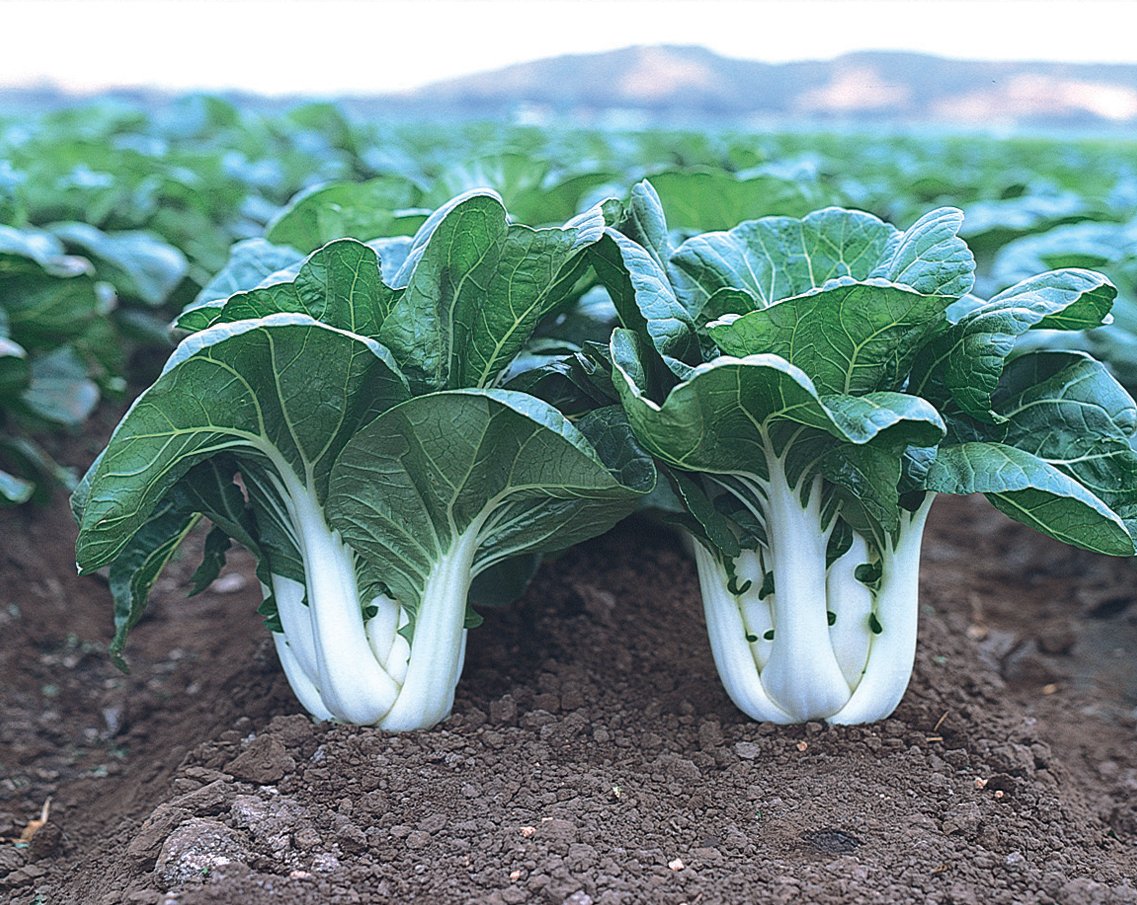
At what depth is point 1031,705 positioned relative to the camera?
3316 millimetres

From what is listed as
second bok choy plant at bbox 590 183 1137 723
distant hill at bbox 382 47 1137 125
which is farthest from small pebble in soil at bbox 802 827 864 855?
distant hill at bbox 382 47 1137 125

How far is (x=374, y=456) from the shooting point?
88.0 inches

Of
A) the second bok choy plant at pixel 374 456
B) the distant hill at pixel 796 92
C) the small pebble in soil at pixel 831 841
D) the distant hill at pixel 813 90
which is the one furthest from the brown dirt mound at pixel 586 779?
the distant hill at pixel 813 90

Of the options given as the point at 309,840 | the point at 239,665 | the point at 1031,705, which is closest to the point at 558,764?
the point at 309,840

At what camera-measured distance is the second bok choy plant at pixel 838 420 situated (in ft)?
6.63

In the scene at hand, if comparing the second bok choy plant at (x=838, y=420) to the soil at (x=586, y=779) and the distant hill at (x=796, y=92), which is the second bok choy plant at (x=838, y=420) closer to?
the soil at (x=586, y=779)

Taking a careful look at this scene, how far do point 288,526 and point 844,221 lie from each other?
4.71 feet

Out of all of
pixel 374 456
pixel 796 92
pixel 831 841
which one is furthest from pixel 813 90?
pixel 831 841

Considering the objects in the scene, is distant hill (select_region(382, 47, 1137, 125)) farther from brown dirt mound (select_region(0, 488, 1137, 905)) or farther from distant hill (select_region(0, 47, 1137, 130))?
brown dirt mound (select_region(0, 488, 1137, 905))

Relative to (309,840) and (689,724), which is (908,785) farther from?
(309,840)

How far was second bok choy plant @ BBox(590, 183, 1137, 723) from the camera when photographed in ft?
6.63

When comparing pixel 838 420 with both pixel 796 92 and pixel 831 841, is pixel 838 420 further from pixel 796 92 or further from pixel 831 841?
pixel 796 92

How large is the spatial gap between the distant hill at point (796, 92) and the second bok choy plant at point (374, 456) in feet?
213

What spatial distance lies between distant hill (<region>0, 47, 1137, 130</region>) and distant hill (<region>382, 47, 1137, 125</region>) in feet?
0.26
